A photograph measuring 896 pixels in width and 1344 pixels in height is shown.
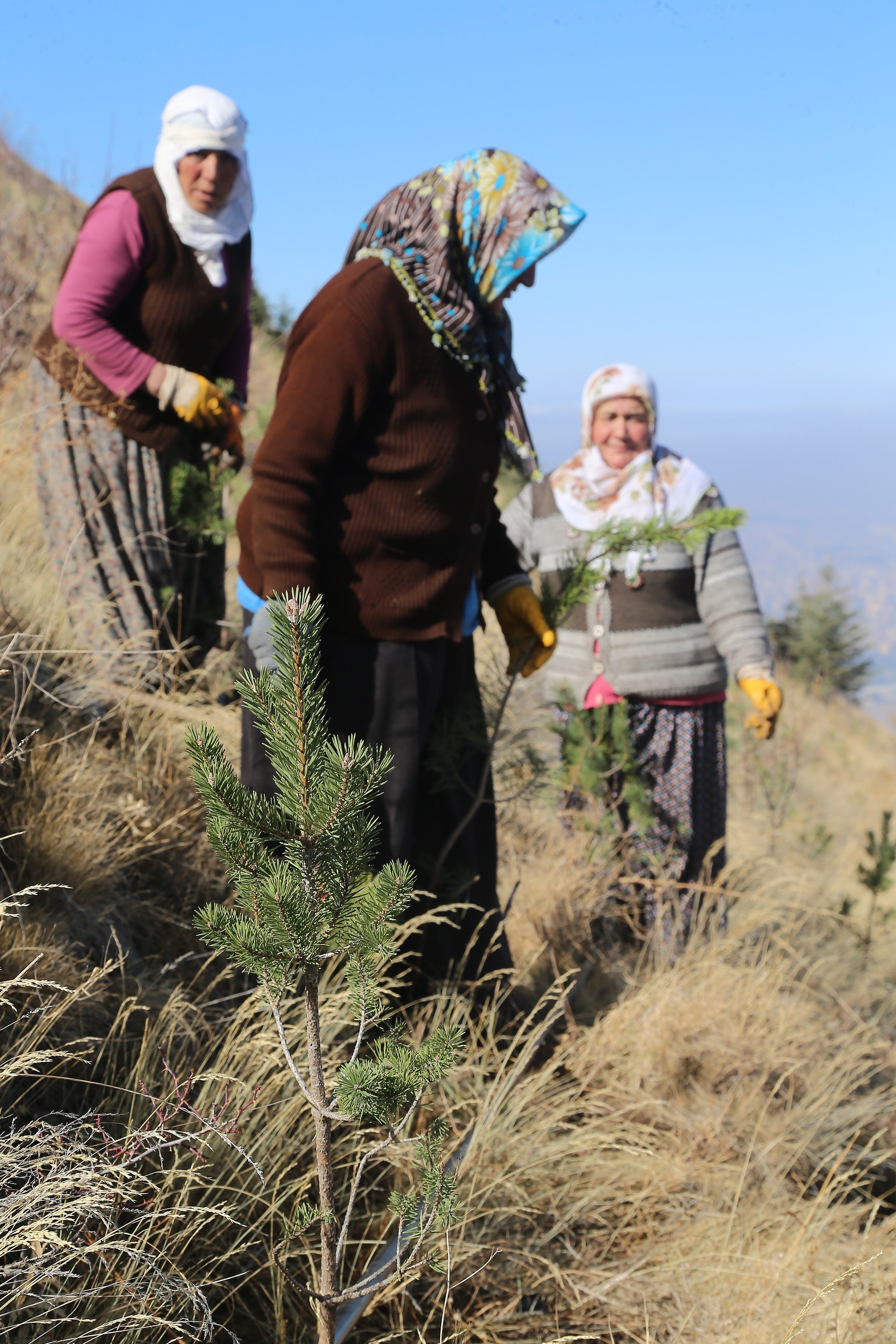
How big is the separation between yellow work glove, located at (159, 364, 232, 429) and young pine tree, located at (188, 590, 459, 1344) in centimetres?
183

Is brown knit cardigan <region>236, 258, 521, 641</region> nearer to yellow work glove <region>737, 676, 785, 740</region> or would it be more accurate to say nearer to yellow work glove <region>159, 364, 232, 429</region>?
yellow work glove <region>159, 364, 232, 429</region>

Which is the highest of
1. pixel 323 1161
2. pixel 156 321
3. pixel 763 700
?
pixel 156 321

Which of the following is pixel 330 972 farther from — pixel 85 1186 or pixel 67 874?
pixel 85 1186

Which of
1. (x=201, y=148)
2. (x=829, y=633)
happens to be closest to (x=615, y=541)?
(x=201, y=148)

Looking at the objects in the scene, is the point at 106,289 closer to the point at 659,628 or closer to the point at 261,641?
the point at 261,641

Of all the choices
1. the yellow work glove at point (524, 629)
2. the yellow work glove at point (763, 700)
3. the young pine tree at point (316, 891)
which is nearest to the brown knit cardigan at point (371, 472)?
the yellow work glove at point (524, 629)

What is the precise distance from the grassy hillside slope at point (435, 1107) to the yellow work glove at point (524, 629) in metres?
0.78

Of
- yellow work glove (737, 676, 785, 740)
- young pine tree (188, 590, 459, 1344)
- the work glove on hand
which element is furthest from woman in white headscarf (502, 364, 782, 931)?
young pine tree (188, 590, 459, 1344)

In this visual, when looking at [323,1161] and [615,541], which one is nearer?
[323,1161]

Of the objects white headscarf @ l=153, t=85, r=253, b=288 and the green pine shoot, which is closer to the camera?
the green pine shoot

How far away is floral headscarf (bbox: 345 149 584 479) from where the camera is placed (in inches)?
72.6

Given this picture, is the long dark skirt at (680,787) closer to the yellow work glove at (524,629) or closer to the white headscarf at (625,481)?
→ the white headscarf at (625,481)

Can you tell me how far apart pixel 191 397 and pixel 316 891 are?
6.46 feet

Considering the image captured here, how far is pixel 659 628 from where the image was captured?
10.1 ft
